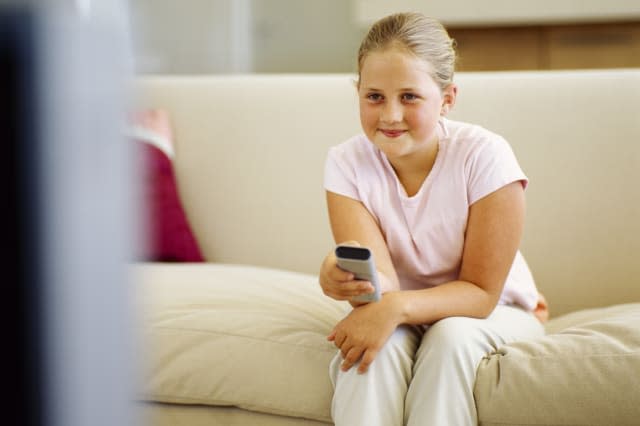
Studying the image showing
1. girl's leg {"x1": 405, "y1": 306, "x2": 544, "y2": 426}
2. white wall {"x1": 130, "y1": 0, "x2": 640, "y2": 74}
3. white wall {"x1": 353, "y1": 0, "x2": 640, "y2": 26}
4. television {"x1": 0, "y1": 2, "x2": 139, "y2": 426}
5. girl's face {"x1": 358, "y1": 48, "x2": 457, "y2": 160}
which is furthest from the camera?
white wall {"x1": 130, "y1": 0, "x2": 640, "y2": 74}

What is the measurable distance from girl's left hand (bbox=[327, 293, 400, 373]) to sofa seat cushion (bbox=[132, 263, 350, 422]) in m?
0.08

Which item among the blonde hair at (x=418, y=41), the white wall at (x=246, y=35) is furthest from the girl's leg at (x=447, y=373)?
the white wall at (x=246, y=35)

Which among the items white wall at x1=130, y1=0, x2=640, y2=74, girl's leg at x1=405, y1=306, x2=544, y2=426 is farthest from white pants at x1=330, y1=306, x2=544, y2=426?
white wall at x1=130, y1=0, x2=640, y2=74

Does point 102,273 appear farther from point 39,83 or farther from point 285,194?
point 285,194

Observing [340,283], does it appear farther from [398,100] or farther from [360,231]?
[398,100]

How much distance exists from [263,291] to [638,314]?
2.24 ft

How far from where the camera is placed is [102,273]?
15.2 inches

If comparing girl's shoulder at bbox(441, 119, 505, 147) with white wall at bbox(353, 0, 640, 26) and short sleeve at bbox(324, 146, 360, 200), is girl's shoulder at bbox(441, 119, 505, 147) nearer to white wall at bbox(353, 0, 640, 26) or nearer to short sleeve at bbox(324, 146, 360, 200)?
short sleeve at bbox(324, 146, 360, 200)

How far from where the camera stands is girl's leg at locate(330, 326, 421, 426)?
41.8 inches

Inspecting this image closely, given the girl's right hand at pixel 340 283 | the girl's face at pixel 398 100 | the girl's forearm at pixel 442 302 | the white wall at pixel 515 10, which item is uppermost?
the white wall at pixel 515 10

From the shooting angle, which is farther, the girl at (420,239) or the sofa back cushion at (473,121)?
the sofa back cushion at (473,121)

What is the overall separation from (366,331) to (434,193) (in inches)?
11.2

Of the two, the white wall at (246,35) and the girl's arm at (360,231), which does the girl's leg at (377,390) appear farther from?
the white wall at (246,35)

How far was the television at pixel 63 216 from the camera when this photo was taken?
0.37 metres
